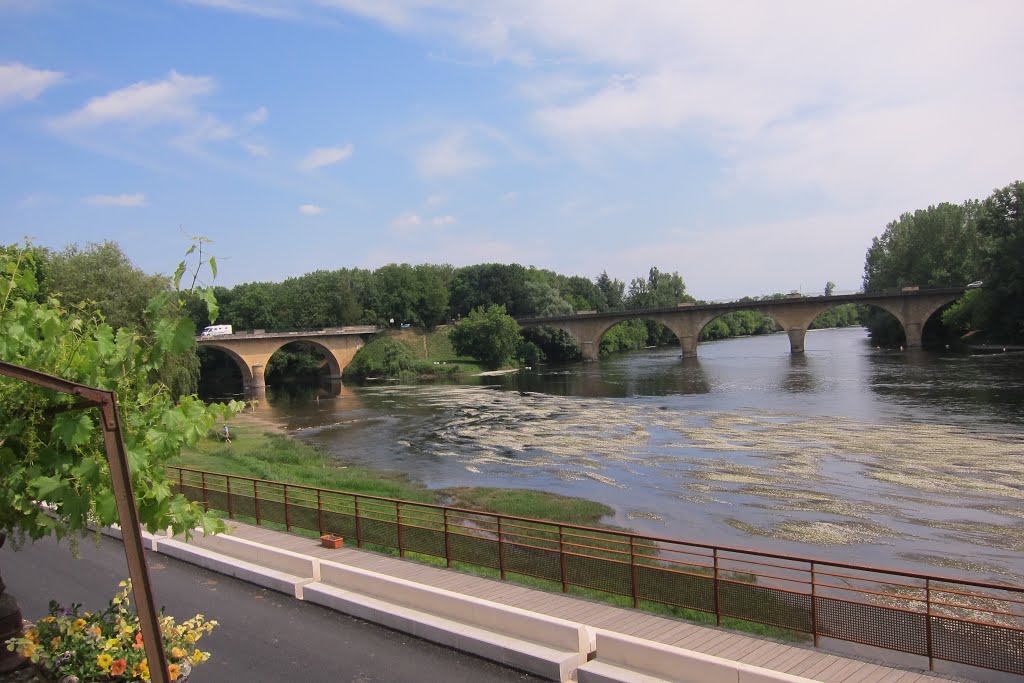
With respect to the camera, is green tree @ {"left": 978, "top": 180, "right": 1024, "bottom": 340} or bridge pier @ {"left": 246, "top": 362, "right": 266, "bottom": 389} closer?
green tree @ {"left": 978, "top": 180, "right": 1024, "bottom": 340}

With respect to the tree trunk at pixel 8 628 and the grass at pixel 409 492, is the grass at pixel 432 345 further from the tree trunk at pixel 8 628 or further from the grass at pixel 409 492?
the tree trunk at pixel 8 628

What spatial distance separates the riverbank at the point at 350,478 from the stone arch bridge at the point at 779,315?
55538 mm

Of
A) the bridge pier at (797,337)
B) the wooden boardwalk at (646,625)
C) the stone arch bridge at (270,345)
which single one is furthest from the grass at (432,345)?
the wooden boardwalk at (646,625)

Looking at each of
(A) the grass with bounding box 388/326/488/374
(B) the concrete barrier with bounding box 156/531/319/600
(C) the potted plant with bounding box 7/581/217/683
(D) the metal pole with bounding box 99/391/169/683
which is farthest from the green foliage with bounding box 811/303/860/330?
(D) the metal pole with bounding box 99/391/169/683

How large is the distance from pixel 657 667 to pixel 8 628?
267 inches

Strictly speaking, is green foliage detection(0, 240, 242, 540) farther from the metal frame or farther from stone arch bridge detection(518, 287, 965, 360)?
stone arch bridge detection(518, 287, 965, 360)

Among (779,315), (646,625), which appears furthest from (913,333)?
(646,625)

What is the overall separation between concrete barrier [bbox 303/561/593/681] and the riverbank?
646 centimetres

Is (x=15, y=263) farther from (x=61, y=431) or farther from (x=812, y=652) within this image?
(x=812, y=652)

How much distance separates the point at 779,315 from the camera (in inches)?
3408

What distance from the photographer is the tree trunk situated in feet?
25.0

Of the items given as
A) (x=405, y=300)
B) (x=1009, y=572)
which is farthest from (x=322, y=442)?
(x=405, y=300)

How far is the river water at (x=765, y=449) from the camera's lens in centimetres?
2020

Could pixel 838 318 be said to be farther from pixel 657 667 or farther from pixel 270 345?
pixel 657 667
